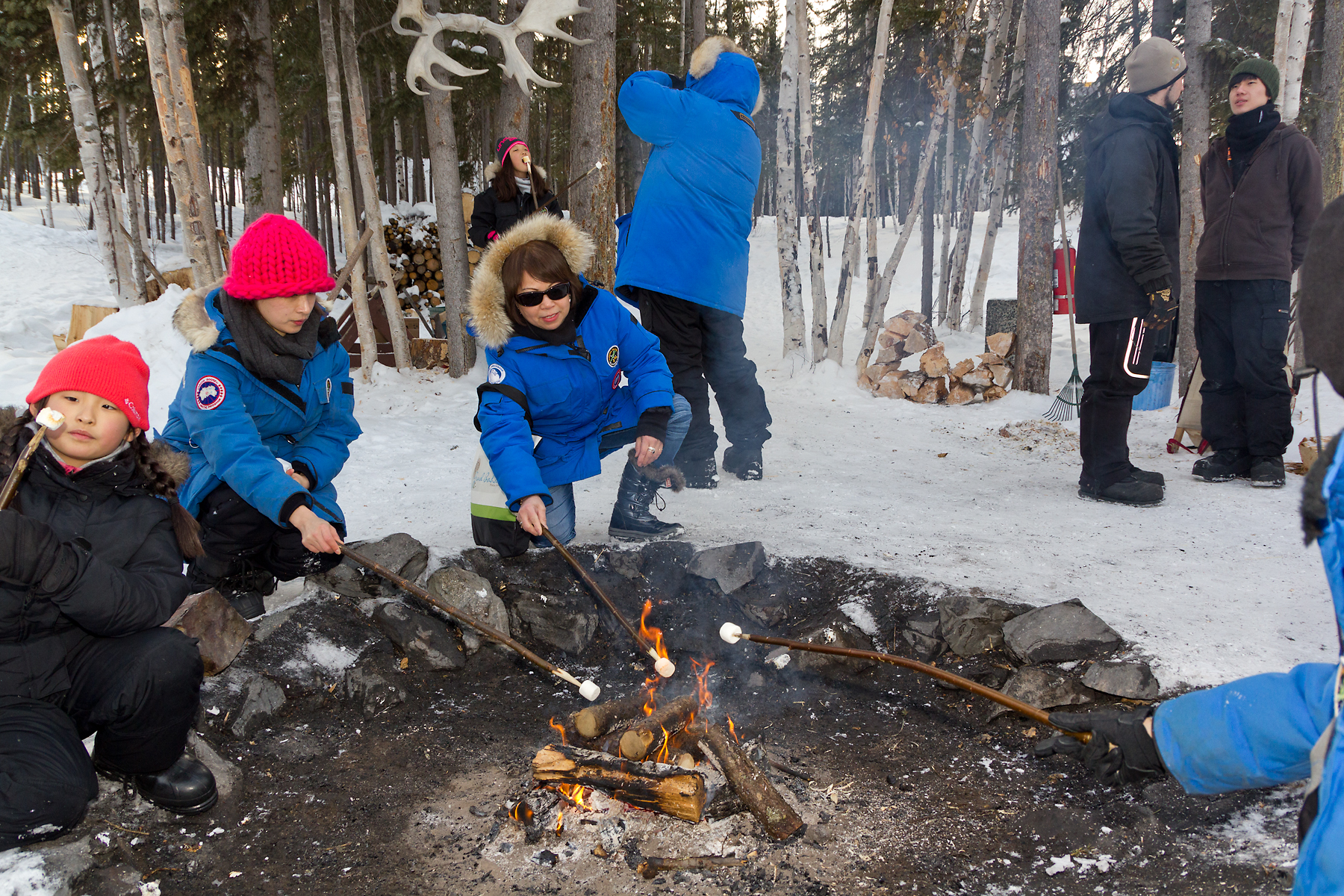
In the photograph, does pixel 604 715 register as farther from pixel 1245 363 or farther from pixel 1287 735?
pixel 1245 363

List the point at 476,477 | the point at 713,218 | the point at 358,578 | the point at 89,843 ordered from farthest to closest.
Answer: the point at 713,218 < the point at 476,477 < the point at 358,578 < the point at 89,843

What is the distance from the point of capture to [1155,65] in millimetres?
4238

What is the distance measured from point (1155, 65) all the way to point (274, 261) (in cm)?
439

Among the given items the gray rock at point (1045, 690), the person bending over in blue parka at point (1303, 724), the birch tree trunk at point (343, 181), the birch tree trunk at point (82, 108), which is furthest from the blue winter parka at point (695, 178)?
the birch tree trunk at point (82, 108)

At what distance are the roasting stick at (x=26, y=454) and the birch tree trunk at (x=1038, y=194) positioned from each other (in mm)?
7712

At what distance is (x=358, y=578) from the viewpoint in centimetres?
343

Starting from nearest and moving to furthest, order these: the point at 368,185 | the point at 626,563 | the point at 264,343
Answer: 1. the point at 264,343
2. the point at 626,563
3. the point at 368,185

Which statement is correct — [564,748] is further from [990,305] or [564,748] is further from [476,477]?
[990,305]

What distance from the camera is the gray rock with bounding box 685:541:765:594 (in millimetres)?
3512

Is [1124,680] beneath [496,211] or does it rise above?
beneath

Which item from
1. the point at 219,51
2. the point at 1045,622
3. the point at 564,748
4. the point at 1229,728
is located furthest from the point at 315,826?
the point at 219,51

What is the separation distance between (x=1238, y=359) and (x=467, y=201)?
10570 millimetres

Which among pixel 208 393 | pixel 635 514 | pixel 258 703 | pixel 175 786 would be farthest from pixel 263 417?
pixel 635 514

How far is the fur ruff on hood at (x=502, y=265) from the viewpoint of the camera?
3389 millimetres
